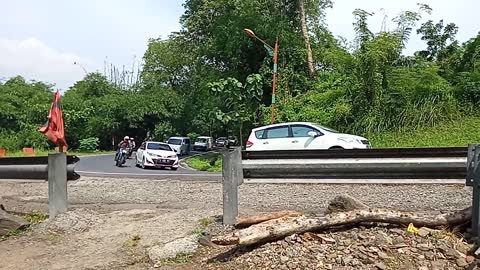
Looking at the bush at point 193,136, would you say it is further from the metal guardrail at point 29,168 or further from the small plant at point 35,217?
the small plant at point 35,217

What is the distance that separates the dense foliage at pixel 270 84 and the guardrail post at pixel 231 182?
66.4ft

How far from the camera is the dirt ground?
5.66 m

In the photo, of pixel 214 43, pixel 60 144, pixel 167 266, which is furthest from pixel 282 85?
pixel 167 266

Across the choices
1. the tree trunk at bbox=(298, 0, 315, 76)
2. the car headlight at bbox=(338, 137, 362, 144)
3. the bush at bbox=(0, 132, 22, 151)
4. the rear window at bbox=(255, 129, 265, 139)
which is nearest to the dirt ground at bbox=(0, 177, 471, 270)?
the car headlight at bbox=(338, 137, 362, 144)

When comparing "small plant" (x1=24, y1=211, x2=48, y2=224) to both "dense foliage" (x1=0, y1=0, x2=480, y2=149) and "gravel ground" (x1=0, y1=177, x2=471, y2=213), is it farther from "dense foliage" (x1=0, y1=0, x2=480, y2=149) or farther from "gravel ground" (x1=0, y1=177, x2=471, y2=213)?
"dense foliage" (x1=0, y1=0, x2=480, y2=149)

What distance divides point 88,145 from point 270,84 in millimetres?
32029

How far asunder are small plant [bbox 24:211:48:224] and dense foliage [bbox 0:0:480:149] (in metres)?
20.2

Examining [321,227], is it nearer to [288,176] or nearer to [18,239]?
[288,176]

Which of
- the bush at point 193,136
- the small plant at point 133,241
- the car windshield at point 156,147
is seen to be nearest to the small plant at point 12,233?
the small plant at point 133,241

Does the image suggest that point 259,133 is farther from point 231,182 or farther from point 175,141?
point 175,141

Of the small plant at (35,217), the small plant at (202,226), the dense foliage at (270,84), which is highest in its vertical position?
the dense foliage at (270,84)

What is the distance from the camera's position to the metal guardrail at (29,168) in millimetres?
7269

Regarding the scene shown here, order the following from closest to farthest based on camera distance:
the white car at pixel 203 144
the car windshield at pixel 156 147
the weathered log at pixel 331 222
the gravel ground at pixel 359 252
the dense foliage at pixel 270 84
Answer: the gravel ground at pixel 359 252 → the weathered log at pixel 331 222 → the dense foliage at pixel 270 84 → the car windshield at pixel 156 147 → the white car at pixel 203 144

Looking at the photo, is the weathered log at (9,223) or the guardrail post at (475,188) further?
the weathered log at (9,223)
